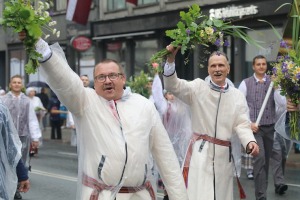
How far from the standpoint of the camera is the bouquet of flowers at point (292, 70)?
19.6ft

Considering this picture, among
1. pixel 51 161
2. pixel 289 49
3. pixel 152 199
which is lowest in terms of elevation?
pixel 51 161

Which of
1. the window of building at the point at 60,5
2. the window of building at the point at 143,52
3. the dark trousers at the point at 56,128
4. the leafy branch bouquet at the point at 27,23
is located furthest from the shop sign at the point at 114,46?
the leafy branch bouquet at the point at 27,23

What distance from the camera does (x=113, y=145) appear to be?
407 centimetres

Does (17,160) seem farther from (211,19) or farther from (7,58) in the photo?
(7,58)

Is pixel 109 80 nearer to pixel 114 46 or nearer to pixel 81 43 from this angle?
pixel 81 43

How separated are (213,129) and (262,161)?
231cm

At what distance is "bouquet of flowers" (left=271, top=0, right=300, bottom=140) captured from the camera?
598cm

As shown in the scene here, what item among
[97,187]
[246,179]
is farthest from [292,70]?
[246,179]

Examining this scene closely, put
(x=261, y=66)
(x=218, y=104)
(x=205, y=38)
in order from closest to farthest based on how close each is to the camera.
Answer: (x=205, y=38) < (x=218, y=104) < (x=261, y=66)

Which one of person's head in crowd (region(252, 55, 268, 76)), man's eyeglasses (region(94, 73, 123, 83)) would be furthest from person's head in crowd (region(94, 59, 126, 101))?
person's head in crowd (region(252, 55, 268, 76))

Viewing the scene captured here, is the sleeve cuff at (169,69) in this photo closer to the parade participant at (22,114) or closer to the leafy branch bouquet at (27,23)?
the leafy branch bouquet at (27,23)

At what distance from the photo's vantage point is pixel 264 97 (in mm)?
8719

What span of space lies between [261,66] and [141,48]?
17.7m

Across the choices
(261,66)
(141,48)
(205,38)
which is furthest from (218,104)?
(141,48)
